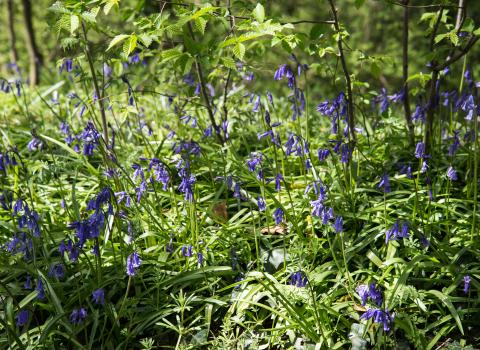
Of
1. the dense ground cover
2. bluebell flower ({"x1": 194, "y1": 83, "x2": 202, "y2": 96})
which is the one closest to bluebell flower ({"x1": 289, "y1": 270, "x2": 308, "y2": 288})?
the dense ground cover

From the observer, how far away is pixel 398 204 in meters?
3.79

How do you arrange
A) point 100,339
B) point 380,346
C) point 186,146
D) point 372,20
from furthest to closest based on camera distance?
1. point 372,20
2. point 186,146
3. point 100,339
4. point 380,346

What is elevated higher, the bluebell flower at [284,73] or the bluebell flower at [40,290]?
the bluebell flower at [284,73]

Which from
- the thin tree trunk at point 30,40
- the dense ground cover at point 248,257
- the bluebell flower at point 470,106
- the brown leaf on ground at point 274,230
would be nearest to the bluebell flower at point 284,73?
the dense ground cover at point 248,257

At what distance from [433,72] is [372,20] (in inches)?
456

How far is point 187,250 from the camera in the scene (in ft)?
11.0

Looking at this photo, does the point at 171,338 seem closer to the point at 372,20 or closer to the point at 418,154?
the point at 418,154

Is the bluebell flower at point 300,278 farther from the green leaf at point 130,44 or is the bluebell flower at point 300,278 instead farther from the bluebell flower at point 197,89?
the bluebell flower at point 197,89

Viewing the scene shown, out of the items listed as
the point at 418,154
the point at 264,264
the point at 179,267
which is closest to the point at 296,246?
the point at 264,264

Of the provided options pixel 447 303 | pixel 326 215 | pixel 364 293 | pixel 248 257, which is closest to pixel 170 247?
pixel 248 257

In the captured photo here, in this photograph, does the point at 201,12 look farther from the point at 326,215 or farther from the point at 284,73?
the point at 326,215

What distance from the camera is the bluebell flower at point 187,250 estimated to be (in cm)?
331

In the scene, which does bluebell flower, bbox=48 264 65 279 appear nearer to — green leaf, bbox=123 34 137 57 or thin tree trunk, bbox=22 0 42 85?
green leaf, bbox=123 34 137 57

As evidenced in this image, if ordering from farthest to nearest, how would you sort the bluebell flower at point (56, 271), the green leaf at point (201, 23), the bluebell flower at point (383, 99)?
the bluebell flower at point (383, 99) → the bluebell flower at point (56, 271) → the green leaf at point (201, 23)
